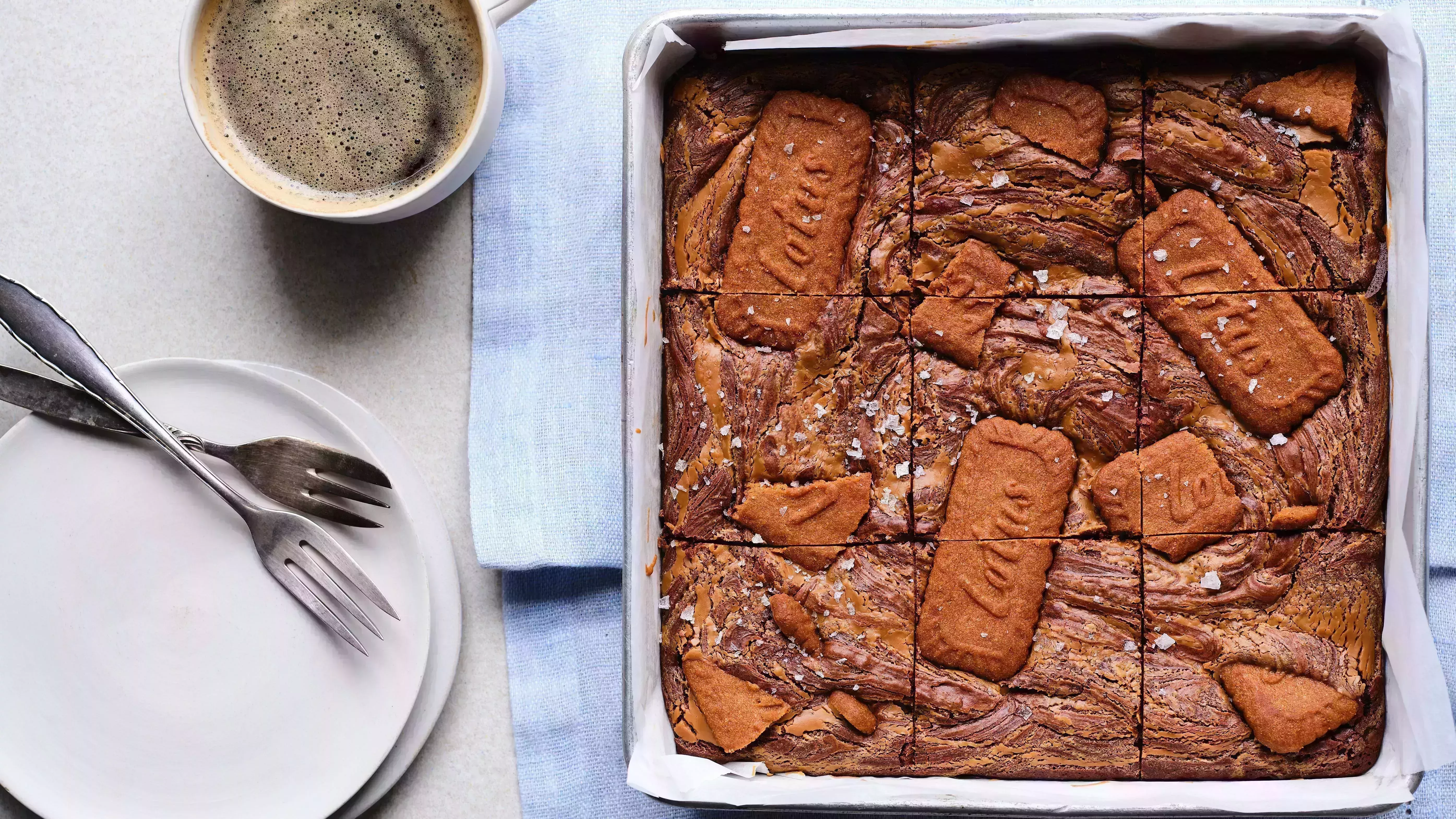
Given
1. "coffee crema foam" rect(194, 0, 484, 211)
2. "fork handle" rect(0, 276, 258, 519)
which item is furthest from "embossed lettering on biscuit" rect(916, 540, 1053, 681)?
"fork handle" rect(0, 276, 258, 519)

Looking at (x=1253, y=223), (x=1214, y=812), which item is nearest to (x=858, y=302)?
(x=1253, y=223)

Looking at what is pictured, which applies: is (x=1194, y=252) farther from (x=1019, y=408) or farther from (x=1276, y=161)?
(x=1019, y=408)

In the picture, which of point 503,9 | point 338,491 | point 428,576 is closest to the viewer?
point 503,9

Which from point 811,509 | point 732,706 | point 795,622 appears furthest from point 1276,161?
point 732,706

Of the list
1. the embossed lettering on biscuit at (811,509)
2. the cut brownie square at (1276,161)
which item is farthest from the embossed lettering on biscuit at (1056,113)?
the embossed lettering on biscuit at (811,509)

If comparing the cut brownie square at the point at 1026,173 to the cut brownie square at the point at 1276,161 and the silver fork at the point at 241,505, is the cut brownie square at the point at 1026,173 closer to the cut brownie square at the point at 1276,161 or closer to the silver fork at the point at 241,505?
the cut brownie square at the point at 1276,161

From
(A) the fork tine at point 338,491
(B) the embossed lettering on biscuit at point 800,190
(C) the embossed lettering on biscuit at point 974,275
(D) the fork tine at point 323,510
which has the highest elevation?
(B) the embossed lettering on biscuit at point 800,190
